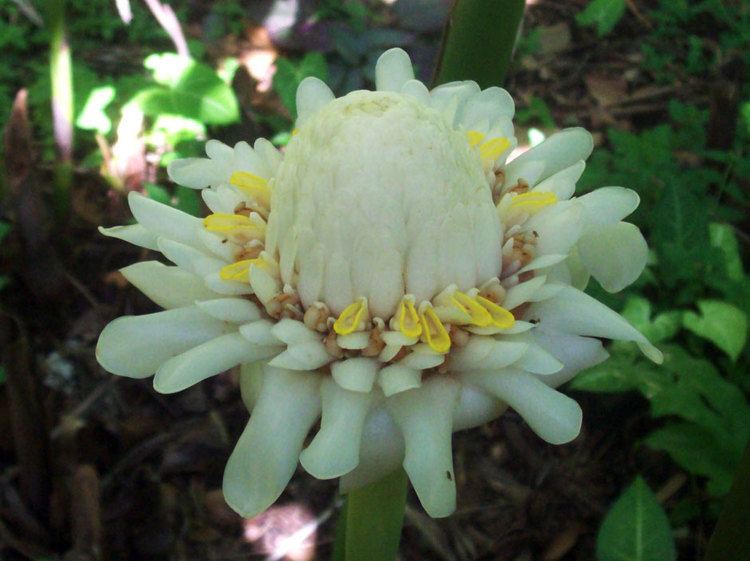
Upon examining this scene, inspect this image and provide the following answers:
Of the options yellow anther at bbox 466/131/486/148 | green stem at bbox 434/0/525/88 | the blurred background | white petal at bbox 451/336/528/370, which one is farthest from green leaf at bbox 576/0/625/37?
white petal at bbox 451/336/528/370

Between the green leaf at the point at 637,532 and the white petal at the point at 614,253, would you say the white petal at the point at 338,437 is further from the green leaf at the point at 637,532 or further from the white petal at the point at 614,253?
the green leaf at the point at 637,532

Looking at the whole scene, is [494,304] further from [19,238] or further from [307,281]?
[19,238]

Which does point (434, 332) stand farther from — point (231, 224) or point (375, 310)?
point (231, 224)

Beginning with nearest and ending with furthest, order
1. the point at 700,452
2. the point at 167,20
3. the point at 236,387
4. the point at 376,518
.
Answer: the point at 376,518
the point at 700,452
the point at 236,387
the point at 167,20

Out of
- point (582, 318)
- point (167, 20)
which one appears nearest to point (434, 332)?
point (582, 318)

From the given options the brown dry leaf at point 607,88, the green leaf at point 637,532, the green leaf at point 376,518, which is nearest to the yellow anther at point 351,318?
the green leaf at point 376,518
